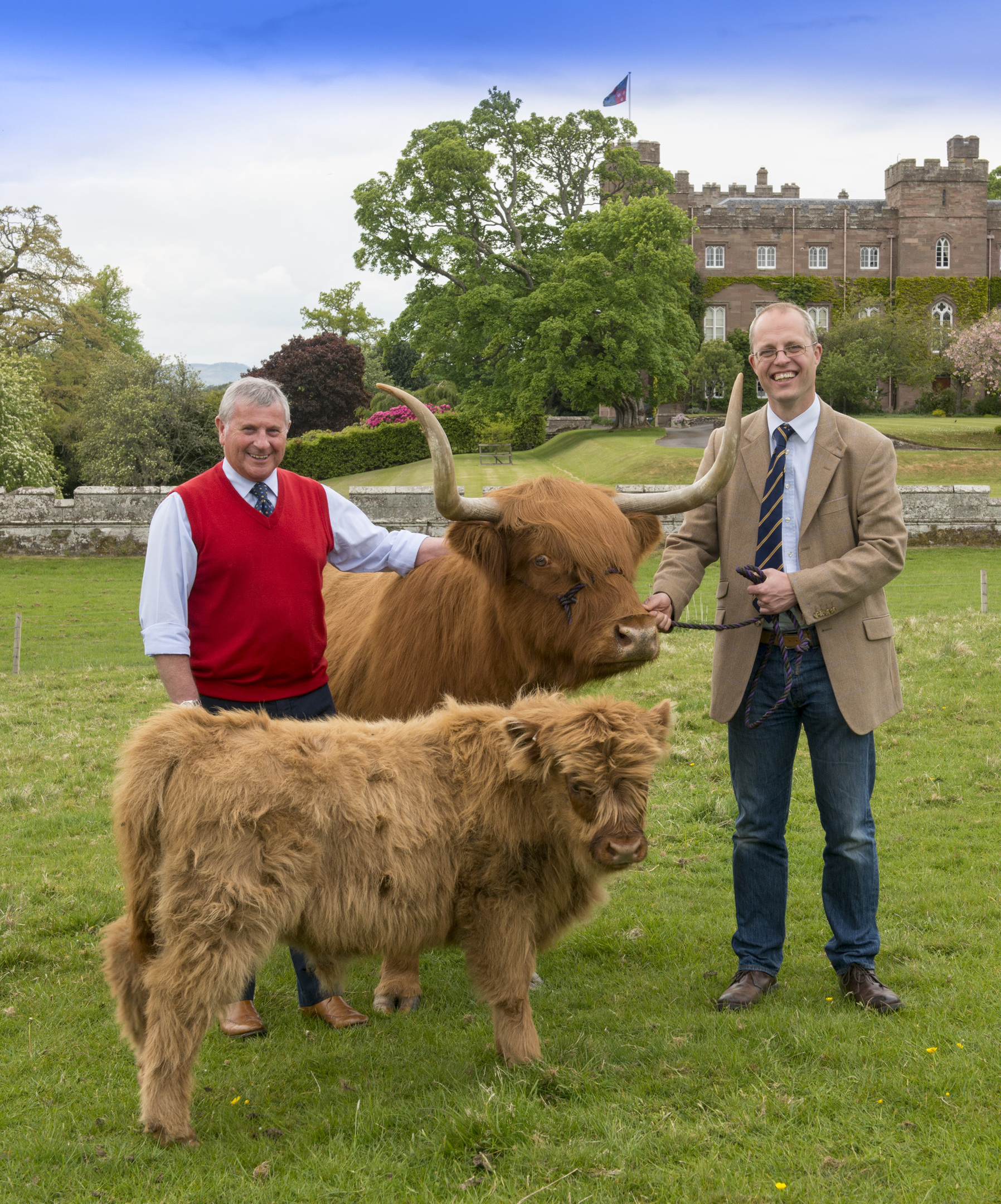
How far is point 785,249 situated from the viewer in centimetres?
6775

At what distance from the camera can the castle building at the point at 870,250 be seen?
6719cm

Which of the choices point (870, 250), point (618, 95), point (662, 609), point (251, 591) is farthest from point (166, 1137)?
point (870, 250)

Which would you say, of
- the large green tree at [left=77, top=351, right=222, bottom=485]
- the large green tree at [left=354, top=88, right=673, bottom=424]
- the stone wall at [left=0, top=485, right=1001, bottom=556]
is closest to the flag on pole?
the large green tree at [left=354, top=88, right=673, bottom=424]

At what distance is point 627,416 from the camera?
5178cm

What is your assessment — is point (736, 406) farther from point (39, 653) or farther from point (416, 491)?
point (416, 491)

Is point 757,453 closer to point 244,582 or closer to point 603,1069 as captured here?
point 244,582

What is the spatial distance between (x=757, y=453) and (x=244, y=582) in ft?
7.85

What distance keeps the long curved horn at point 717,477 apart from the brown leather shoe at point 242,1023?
2.95 metres

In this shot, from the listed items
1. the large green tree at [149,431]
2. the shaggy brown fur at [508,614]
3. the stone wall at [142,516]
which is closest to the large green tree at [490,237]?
the large green tree at [149,431]

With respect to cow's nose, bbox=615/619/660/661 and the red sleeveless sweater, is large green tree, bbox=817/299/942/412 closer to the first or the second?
cow's nose, bbox=615/619/660/661

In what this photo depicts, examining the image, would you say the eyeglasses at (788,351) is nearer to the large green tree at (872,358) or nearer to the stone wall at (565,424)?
the large green tree at (872,358)

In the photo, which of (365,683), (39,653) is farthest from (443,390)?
(365,683)

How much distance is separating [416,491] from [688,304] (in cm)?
4504

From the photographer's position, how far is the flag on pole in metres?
55.6
